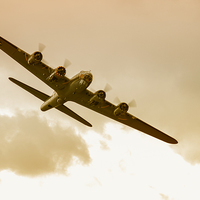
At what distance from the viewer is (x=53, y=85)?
25.3 m

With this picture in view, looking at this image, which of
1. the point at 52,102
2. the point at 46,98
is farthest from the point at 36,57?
the point at 46,98

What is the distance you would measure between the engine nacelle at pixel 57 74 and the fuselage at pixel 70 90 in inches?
58.1

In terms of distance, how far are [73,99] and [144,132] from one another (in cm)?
1212

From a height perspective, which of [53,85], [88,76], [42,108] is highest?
[88,76]

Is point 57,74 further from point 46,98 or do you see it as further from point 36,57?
point 46,98

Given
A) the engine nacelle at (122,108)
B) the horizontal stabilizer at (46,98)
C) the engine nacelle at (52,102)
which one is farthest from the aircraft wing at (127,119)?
the engine nacelle at (122,108)

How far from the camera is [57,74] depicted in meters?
23.7

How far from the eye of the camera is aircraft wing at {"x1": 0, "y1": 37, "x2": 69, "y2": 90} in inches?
963

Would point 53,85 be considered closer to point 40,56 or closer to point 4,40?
point 40,56

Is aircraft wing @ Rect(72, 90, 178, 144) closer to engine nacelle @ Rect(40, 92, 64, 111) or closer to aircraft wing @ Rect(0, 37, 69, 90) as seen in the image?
engine nacelle @ Rect(40, 92, 64, 111)

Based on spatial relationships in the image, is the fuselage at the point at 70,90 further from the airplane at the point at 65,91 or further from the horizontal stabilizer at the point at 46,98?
the horizontal stabilizer at the point at 46,98

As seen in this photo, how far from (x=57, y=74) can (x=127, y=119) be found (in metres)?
12.5

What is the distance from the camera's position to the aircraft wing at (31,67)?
2447 centimetres

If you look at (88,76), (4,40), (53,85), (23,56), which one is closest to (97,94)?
(88,76)
